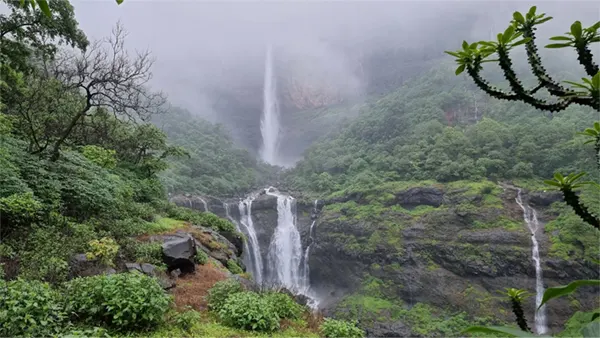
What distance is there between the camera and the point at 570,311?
16.9 meters

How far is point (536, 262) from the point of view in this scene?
1880cm

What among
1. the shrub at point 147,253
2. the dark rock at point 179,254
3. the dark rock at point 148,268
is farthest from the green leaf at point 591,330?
the dark rock at point 179,254

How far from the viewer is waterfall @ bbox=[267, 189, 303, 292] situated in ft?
82.0

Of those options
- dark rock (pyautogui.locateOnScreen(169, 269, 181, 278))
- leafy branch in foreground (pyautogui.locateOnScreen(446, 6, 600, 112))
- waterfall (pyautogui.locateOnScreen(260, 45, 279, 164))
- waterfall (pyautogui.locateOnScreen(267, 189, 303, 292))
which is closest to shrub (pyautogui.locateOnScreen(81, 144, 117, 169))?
dark rock (pyautogui.locateOnScreen(169, 269, 181, 278))

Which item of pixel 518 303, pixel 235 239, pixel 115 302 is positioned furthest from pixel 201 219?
pixel 518 303

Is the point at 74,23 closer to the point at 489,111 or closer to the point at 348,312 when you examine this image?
the point at 348,312

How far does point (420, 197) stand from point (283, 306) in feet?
70.5

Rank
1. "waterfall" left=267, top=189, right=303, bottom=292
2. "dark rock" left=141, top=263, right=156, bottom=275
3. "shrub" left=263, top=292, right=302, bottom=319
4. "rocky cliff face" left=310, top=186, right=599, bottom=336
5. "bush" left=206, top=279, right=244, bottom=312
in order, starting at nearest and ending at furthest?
"bush" left=206, top=279, right=244, bottom=312, "shrub" left=263, top=292, right=302, bottom=319, "dark rock" left=141, top=263, right=156, bottom=275, "rocky cliff face" left=310, top=186, right=599, bottom=336, "waterfall" left=267, top=189, right=303, bottom=292

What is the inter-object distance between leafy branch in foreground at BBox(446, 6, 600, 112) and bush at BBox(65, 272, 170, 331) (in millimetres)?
4347

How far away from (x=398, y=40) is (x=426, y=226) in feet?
200

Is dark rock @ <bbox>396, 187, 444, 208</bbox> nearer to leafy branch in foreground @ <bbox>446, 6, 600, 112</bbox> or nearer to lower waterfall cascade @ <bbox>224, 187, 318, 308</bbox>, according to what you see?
lower waterfall cascade @ <bbox>224, 187, 318, 308</bbox>

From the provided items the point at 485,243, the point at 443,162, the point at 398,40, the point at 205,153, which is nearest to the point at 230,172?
the point at 205,153

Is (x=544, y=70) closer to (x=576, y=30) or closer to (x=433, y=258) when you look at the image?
(x=576, y=30)

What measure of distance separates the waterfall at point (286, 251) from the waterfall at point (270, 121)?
90.5 ft
